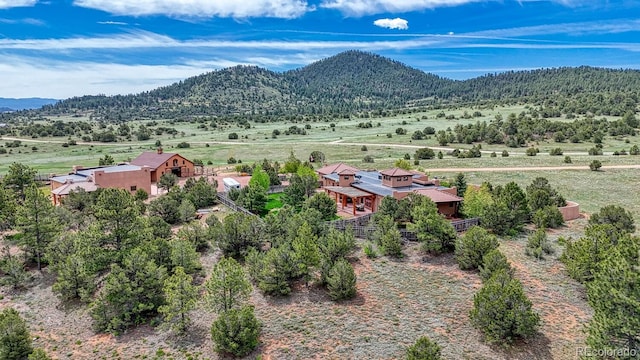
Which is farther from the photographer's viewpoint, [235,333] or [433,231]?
[433,231]

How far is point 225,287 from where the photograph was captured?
87.4 ft

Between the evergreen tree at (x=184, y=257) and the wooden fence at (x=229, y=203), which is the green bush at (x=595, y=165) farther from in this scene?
the evergreen tree at (x=184, y=257)

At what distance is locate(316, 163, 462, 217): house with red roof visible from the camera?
4512cm

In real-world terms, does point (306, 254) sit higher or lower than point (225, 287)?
higher

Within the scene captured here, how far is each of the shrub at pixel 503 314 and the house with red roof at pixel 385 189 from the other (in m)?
18.2

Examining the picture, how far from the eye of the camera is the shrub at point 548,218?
42.8 m

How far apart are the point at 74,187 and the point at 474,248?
44.9m

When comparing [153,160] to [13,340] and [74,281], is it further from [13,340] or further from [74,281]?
[13,340]

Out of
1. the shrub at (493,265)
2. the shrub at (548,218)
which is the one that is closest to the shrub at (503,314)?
the shrub at (493,265)

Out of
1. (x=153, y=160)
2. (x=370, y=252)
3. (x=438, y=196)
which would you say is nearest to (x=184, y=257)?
(x=370, y=252)

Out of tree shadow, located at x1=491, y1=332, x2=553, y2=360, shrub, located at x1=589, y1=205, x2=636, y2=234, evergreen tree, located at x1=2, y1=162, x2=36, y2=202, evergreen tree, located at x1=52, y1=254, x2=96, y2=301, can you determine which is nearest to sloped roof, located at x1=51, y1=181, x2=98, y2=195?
evergreen tree, located at x1=2, y1=162, x2=36, y2=202

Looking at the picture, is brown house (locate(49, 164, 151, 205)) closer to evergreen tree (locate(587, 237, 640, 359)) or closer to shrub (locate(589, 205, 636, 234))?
evergreen tree (locate(587, 237, 640, 359))

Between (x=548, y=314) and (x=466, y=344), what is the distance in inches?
273

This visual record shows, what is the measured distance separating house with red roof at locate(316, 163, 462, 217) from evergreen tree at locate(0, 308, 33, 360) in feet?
97.9
